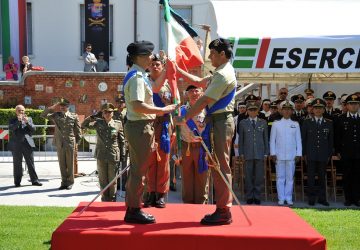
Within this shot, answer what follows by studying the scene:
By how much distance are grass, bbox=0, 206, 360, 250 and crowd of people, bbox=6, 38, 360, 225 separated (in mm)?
917

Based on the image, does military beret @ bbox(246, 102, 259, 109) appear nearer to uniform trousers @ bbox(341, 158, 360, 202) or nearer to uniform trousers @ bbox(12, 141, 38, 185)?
uniform trousers @ bbox(341, 158, 360, 202)

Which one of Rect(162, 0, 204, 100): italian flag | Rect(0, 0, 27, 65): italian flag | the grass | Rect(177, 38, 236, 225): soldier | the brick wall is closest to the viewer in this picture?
Rect(177, 38, 236, 225): soldier

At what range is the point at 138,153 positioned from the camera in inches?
231

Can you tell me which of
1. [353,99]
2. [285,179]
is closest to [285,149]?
[285,179]

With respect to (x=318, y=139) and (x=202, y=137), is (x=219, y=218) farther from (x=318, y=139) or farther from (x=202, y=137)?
(x=318, y=139)

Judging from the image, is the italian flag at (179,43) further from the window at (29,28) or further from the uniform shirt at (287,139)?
the window at (29,28)

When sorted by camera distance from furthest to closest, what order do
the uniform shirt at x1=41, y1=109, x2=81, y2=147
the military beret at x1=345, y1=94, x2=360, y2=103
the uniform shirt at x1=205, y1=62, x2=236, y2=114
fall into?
the uniform shirt at x1=41, y1=109, x2=81, y2=147 → the military beret at x1=345, y1=94, x2=360, y2=103 → the uniform shirt at x1=205, y1=62, x2=236, y2=114

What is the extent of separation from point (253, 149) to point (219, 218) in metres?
4.66

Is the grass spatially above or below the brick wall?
below

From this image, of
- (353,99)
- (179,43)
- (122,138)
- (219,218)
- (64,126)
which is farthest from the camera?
A: (64,126)

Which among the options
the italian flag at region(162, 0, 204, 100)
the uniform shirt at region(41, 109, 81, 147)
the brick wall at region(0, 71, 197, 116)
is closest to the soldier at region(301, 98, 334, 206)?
the italian flag at region(162, 0, 204, 100)

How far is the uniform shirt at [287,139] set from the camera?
10383 mm

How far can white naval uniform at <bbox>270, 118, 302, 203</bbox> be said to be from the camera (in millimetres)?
10391

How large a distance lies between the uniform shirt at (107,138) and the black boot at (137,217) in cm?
340
